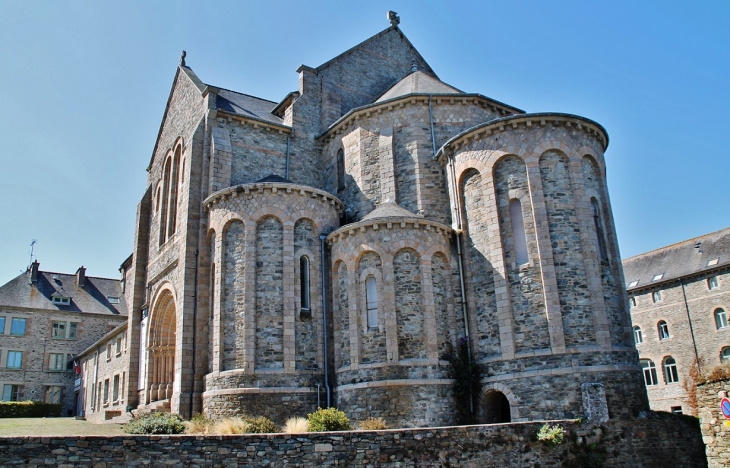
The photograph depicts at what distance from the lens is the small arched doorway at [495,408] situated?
18.9 m

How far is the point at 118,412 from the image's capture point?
1118 inches

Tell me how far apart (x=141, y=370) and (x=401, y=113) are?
16.6m

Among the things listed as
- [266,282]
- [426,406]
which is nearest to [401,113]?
[266,282]

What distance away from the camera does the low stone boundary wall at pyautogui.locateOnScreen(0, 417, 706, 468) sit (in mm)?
12391

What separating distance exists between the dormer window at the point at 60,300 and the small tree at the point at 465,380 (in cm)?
3939

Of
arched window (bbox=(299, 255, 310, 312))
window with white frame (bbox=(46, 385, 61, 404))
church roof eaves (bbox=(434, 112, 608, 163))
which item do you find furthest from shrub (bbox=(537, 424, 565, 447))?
window with white frame (bbox=(46, 385, 61, 404))

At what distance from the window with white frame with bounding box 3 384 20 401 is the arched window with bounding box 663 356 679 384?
4638 cm

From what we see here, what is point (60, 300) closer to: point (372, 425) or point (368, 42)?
point (368, 42)

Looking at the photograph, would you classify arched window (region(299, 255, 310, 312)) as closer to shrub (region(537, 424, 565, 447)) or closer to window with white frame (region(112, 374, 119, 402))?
shrub (region(537, 424, 565, 447))

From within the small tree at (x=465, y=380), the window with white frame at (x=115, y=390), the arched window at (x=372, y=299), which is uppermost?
the arched window at (x=372, y=299)

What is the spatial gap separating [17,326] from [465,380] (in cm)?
3955

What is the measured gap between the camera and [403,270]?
65.9ft

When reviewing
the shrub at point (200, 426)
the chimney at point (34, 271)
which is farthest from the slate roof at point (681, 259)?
the chimney at point (34, 271)

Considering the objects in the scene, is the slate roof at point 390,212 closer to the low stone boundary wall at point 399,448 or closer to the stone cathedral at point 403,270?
the stone cathedral at point 403,270
